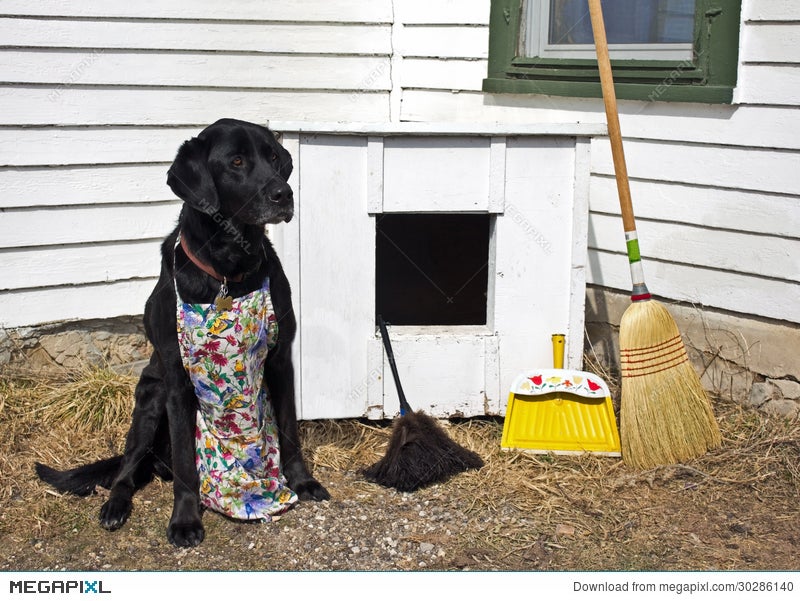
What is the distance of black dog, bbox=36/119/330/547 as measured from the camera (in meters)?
3.34

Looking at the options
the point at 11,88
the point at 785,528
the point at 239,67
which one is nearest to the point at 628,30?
the point at 239,67

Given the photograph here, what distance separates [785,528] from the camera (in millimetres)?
3551

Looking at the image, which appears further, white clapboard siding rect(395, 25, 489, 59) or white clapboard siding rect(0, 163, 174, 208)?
white clapboard siding rect(395, 25, 489, 59)

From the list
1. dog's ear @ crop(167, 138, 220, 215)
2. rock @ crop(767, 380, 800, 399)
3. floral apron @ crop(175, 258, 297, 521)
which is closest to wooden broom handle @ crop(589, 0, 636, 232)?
rock @ crop(767, 380, 800, 399)

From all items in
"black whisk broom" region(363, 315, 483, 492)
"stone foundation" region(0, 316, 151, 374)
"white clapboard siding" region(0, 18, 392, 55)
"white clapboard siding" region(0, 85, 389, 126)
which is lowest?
"black whisk broom" region(363, 315, 483, 492)

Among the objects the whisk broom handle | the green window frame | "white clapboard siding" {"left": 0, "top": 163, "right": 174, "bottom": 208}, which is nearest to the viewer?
the whisk broom handle

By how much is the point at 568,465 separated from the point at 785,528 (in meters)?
0.91

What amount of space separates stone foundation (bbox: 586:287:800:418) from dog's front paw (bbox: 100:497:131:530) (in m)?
2.66

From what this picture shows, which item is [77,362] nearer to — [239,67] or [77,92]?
[77,92]

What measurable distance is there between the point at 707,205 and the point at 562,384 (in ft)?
3.77

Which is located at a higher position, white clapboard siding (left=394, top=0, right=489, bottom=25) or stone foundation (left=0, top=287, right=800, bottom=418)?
white clapboard siding (left=394, top=0, right=489, bottom=25)

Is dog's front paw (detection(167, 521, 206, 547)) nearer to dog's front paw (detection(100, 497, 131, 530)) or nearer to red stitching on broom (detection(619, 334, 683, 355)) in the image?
dog's front paw (detection(100, 497, 131, 530))
